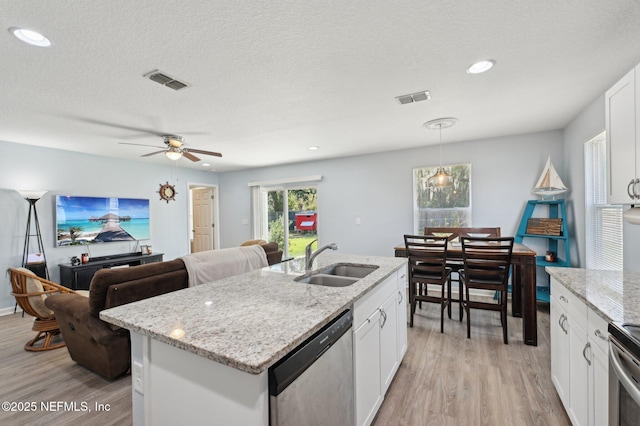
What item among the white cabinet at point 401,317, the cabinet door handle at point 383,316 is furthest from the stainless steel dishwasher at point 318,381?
the white cabinet at point 401,317

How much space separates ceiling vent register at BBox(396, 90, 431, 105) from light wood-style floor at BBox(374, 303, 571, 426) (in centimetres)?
236

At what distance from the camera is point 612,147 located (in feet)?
5.29

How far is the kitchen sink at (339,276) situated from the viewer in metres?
1.90

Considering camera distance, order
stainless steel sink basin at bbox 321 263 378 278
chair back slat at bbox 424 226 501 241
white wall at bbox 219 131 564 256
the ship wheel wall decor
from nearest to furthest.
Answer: stainless steel sink basin at bbox 321 263 378 278 < chair back slat at bbox 424 226 501 241 < white wall at bbox 219 131 564 256 < the ship wheel wall decor

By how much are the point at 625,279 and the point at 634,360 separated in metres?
1.12

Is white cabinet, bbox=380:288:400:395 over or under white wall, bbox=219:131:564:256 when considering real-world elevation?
under

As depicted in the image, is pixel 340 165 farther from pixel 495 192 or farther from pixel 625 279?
pixel 625 279

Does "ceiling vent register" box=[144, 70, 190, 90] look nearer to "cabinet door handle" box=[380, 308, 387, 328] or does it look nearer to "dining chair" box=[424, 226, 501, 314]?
"cabinet door handle" box=[380, 308, 387, 328]

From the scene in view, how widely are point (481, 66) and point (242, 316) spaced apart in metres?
2.33

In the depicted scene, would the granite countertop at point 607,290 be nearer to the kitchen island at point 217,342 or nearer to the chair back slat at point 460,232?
the kitchen island at point 217,342

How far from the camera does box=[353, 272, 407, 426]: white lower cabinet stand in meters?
1.44

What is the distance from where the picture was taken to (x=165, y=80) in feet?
7.14

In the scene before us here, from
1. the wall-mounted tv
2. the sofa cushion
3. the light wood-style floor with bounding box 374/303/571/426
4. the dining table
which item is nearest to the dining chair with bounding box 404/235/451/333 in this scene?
the light wood-style floor with bounding box 374/303/571/426

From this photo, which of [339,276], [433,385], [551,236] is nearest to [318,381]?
[339,276]
